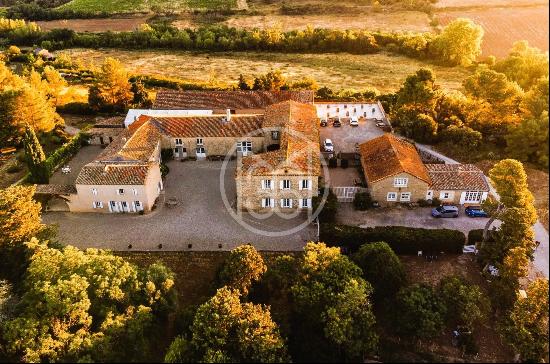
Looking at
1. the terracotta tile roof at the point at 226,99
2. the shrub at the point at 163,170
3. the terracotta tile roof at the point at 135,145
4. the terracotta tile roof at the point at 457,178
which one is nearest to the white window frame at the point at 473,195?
the terracotta tile roof at the point at 457,178

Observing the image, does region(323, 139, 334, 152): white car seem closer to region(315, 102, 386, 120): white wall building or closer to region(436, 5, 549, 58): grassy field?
region(315, 102, 386, 120): white wall building

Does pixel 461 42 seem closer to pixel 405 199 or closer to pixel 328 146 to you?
pixel 328 146

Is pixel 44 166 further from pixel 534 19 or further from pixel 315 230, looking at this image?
pixel 534 19

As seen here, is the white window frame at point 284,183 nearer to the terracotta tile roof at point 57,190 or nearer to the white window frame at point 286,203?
the white window frame at point 286,203

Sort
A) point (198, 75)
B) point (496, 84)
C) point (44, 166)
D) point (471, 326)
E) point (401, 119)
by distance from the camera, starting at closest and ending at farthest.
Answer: point (471, 326) → point (44, 166) → point (496, 84) → point (401, 119) → point (198, 75)

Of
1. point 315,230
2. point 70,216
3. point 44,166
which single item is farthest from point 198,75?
point 315,230

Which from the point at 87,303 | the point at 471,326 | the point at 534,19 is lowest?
the point at 471,326

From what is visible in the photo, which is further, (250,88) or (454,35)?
(454,35)
